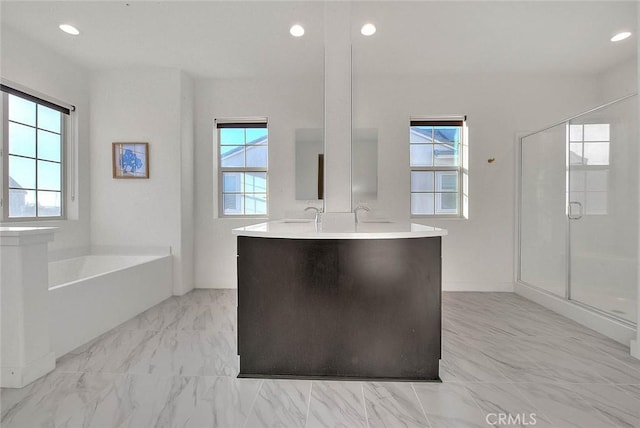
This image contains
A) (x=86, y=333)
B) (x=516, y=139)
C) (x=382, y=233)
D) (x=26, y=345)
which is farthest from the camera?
(x=516, y=139)

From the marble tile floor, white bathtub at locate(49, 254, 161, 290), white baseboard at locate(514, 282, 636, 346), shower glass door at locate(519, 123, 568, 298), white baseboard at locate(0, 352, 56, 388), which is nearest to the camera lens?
the marble tile floor

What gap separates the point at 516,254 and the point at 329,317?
3.03 meters

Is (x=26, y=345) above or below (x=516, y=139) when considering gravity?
below

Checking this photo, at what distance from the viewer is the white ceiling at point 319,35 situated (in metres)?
2.53

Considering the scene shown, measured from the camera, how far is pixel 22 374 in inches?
67.0

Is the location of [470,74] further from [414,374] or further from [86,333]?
[86,333]

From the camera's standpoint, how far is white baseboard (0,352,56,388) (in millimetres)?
1691

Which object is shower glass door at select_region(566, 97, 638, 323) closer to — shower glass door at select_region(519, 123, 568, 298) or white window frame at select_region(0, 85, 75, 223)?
shower glass door at select_region(519, 123, 568, 298)

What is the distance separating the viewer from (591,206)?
2.83m

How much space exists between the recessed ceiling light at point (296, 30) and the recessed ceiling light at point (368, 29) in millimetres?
552

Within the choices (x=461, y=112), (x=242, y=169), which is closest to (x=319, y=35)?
(x=242, y=169)

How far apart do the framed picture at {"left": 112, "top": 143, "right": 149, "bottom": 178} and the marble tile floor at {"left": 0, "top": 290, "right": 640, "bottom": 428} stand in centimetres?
190

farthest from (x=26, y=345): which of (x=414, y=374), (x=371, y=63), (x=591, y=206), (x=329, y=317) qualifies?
(x=591, y=206)

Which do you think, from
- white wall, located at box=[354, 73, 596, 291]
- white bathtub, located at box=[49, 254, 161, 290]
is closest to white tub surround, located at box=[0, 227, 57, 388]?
white bathtub, located at box=[49, 254, 161, 290]
